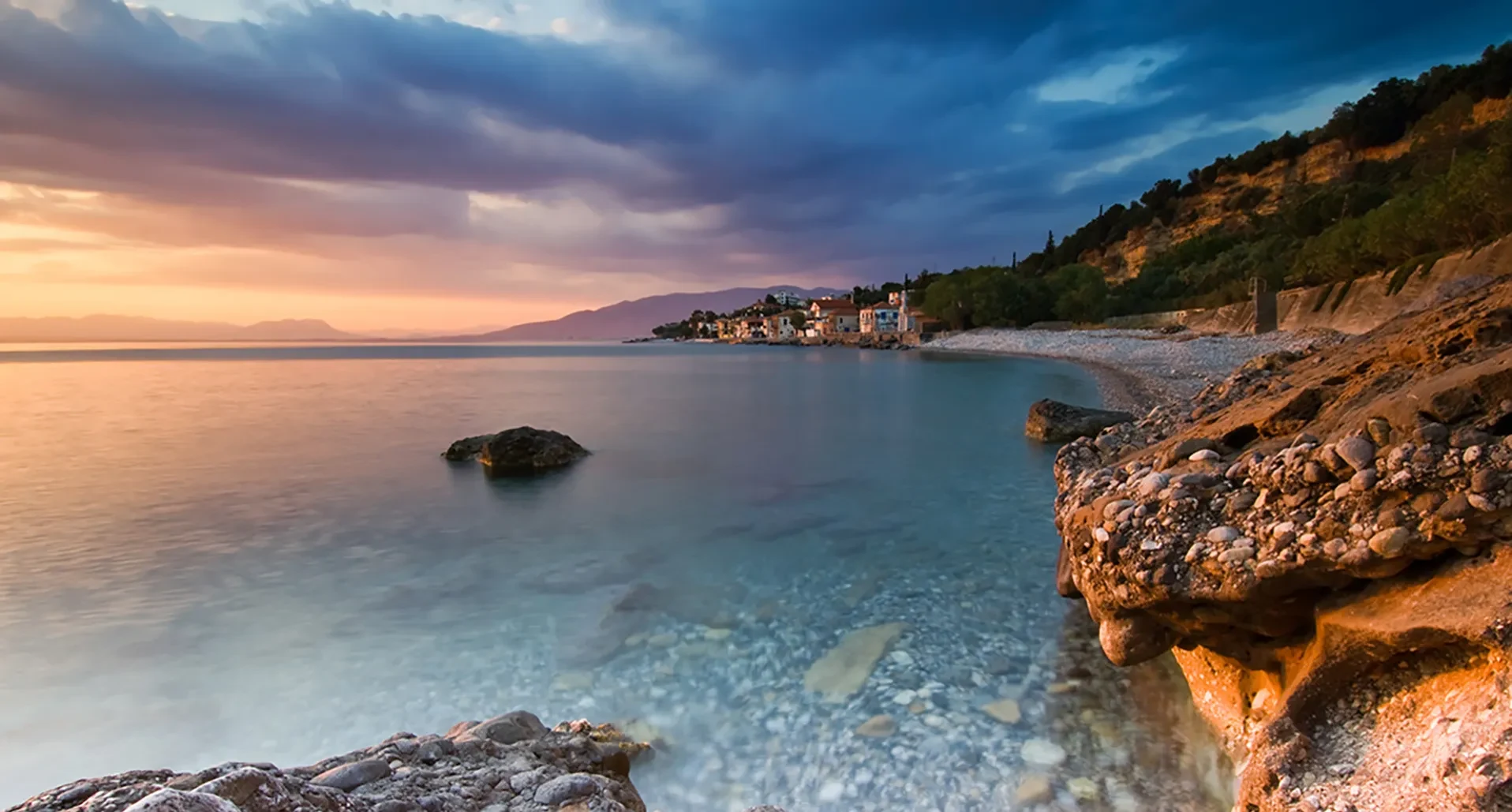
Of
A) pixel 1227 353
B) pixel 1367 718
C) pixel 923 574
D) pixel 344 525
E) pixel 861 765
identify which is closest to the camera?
pixel 1367 718

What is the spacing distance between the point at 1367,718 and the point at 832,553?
18.1 feet

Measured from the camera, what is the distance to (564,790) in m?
2.87

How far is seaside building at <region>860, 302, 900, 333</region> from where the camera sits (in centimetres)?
11725

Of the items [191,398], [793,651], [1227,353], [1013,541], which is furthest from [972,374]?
[191,398]

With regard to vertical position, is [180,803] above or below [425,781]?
above

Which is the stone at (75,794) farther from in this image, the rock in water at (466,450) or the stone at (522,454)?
the rock in water at (466,450)

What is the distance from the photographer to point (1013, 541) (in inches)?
312

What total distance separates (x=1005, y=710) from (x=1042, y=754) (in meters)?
0.46

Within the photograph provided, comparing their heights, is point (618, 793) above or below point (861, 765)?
above

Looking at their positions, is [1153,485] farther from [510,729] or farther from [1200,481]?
[510,729]

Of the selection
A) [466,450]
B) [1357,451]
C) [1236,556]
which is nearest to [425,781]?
[1236,556]

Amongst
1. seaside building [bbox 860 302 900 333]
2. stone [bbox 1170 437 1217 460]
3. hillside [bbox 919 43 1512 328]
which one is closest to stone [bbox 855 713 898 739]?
stone [bbox 1170 437 1217 460]

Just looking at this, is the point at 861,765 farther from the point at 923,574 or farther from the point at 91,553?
the point at 91,553

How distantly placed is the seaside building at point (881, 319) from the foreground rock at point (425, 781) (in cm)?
11270
